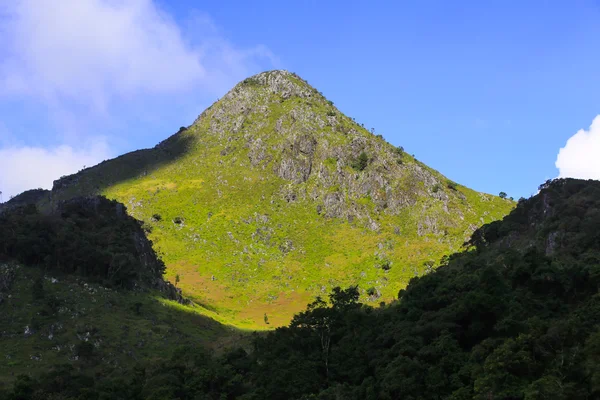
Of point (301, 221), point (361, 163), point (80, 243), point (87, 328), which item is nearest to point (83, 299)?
point (87, 328)

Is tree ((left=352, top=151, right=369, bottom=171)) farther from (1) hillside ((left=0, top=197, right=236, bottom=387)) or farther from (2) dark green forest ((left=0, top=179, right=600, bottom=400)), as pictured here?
(2) dark green forest ((left=0, top=179, right=600, bottom=400))

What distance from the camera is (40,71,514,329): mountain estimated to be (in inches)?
5812

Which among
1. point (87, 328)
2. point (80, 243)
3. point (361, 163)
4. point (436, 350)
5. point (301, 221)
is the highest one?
point (361, 163)

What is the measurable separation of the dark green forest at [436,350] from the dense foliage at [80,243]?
3137cm

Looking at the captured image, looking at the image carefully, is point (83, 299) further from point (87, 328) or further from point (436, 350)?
point (436, 350)

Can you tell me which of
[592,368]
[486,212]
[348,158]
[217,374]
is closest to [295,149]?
[348,158]

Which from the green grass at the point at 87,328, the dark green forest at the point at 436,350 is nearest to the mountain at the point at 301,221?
the green grass at the point at 87,328

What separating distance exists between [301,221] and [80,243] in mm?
87142

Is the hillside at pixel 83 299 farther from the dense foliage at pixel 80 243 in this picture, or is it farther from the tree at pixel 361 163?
the tree at pixel 361 163

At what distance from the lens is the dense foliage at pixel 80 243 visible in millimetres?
95938

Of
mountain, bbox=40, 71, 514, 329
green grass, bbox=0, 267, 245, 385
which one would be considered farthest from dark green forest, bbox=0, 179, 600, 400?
mountain, bbox=40, 71, 514, 329

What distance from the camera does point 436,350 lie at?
193 ft

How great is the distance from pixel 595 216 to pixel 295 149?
126248mm

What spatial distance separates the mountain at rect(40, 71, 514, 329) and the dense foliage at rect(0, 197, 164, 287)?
2644cm
